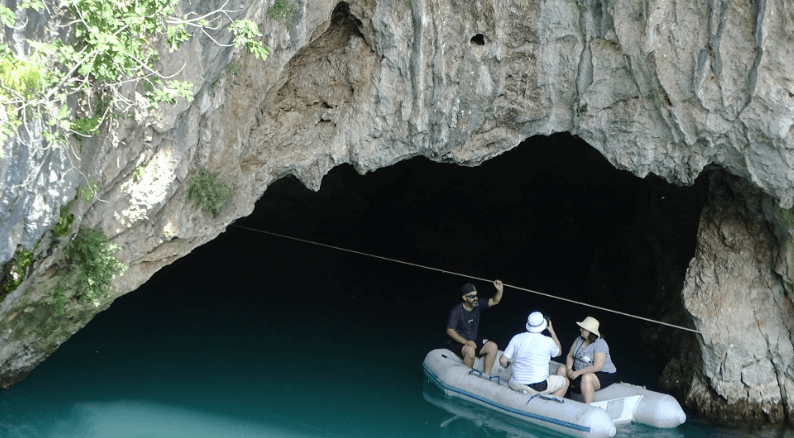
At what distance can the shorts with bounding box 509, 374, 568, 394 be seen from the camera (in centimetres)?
763

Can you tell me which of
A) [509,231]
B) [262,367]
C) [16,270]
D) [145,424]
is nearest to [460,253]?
[509,231]

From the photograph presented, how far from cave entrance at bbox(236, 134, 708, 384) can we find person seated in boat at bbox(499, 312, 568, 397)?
2.89m

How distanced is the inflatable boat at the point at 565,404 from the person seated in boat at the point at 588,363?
0.17 m

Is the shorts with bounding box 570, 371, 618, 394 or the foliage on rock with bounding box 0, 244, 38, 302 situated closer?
the foliage on rock with bounding box 0, 244, 38, 302

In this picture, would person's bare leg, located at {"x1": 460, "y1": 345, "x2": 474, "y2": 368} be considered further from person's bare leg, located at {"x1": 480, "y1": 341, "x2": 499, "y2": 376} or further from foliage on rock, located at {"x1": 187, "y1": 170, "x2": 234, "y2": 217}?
foliage on rock, located at {"x1": 187, "y1": 170, "x2": 234, "y2": 217}

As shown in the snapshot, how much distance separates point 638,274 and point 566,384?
16.0 ft

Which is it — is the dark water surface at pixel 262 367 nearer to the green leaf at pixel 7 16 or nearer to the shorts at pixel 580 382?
the shorts at pixel 580 382

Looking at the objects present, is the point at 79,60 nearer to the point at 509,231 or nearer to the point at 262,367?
the point at 262,367

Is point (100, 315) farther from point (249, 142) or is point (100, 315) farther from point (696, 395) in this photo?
point (696, 395)

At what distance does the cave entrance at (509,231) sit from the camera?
11.4 metres

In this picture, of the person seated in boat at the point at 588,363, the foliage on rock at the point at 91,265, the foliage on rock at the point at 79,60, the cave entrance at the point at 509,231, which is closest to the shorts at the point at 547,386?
the person seated in boat at the point at 588,363

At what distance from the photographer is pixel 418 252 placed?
15969 millimetres

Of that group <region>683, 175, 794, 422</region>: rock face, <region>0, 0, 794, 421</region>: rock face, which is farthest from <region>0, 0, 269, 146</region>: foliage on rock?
<region>683, 175, 794, 422</region>: rock face

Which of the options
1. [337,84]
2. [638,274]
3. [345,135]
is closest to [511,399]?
[345,135]
